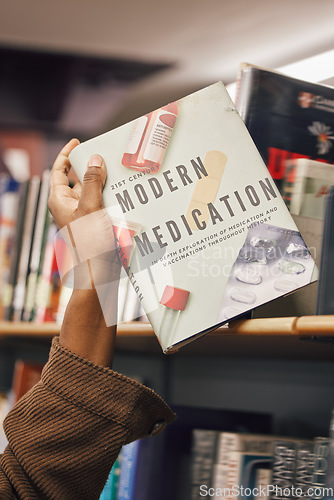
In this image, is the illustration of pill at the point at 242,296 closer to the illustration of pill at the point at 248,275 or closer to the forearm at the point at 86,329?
the illustration of pill at the point at 248,275

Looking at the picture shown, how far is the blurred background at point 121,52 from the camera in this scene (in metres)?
1.93

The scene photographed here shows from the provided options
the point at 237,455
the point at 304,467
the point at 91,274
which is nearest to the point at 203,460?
the point at 237,455

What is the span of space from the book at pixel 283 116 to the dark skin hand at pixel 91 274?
0.26m

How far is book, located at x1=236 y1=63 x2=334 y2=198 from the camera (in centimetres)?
84

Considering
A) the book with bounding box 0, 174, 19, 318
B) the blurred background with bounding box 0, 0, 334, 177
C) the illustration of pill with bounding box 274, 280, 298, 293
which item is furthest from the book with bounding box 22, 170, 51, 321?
the blurred background with bounding box 0, 0, 334, 177

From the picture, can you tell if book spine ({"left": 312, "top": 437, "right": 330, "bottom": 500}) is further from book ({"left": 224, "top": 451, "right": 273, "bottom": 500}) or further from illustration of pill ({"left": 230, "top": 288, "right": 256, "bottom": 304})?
illustration of pill ({"left": 230, "top": 288, "right": 256, "bottom": 304})

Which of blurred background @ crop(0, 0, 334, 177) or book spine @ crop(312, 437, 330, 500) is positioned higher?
blurred background @ crop(0, 0, 334, 177)

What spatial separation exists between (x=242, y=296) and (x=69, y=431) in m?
0.31

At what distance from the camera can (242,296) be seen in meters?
0.73

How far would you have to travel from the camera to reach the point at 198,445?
3.25 ft

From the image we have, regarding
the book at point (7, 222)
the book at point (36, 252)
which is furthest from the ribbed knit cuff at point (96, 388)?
the book at point (7, 222)

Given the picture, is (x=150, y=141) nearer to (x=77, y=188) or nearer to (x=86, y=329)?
(x=77, y=188)

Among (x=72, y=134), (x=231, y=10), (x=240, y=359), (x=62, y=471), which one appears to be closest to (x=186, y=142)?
(x=62, y=471)

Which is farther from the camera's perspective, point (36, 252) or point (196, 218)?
point (36, 252)
